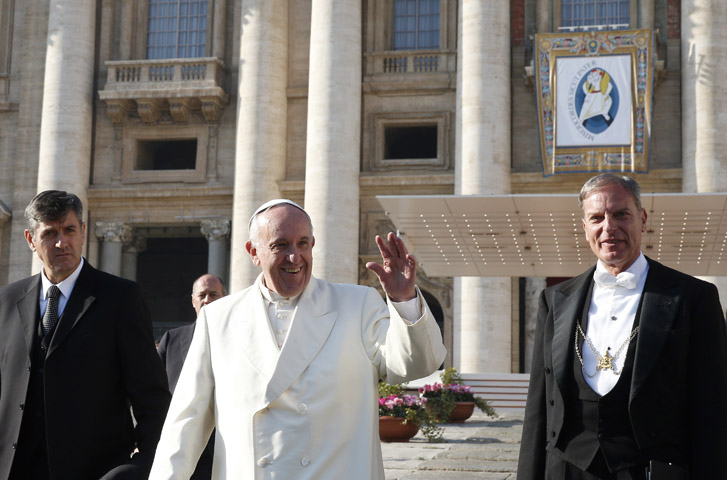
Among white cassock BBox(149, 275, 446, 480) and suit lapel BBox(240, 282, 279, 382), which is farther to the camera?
suit lapel BBox(240, 282, 279, 382)

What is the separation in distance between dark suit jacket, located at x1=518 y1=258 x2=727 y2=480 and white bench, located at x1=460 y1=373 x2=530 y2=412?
59.6 ft

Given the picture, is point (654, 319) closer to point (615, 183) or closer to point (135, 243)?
point (615, 183)

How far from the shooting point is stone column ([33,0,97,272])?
28078 mm

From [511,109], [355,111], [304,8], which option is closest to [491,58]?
[511,109]

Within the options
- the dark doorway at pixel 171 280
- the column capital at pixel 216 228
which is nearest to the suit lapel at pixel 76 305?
the column capital at pixel 216 228

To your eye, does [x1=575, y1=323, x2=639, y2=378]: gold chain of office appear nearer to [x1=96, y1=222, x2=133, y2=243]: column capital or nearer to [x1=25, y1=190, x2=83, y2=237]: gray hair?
[x1=25, y1=190, x2=83, y2=237]: gray hair

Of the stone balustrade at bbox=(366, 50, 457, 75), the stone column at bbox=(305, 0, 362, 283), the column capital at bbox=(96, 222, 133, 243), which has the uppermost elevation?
the stone balustrade at bbox=(366, 50, 457, 75)

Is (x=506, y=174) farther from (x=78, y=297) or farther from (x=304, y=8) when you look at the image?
(x=78, y=297)

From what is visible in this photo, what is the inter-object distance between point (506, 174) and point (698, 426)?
73.0 feet

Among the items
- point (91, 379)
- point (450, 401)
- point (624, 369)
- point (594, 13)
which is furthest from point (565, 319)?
point (594, 13)

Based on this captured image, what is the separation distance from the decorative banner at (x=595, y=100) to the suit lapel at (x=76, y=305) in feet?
70.0

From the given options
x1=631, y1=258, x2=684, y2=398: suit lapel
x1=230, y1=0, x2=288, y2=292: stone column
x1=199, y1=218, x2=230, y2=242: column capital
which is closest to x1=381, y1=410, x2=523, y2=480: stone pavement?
x1=631, y1=258, x2=684, y2=398: suit lapel

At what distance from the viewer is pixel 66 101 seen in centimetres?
2822

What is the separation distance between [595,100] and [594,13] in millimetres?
3467
